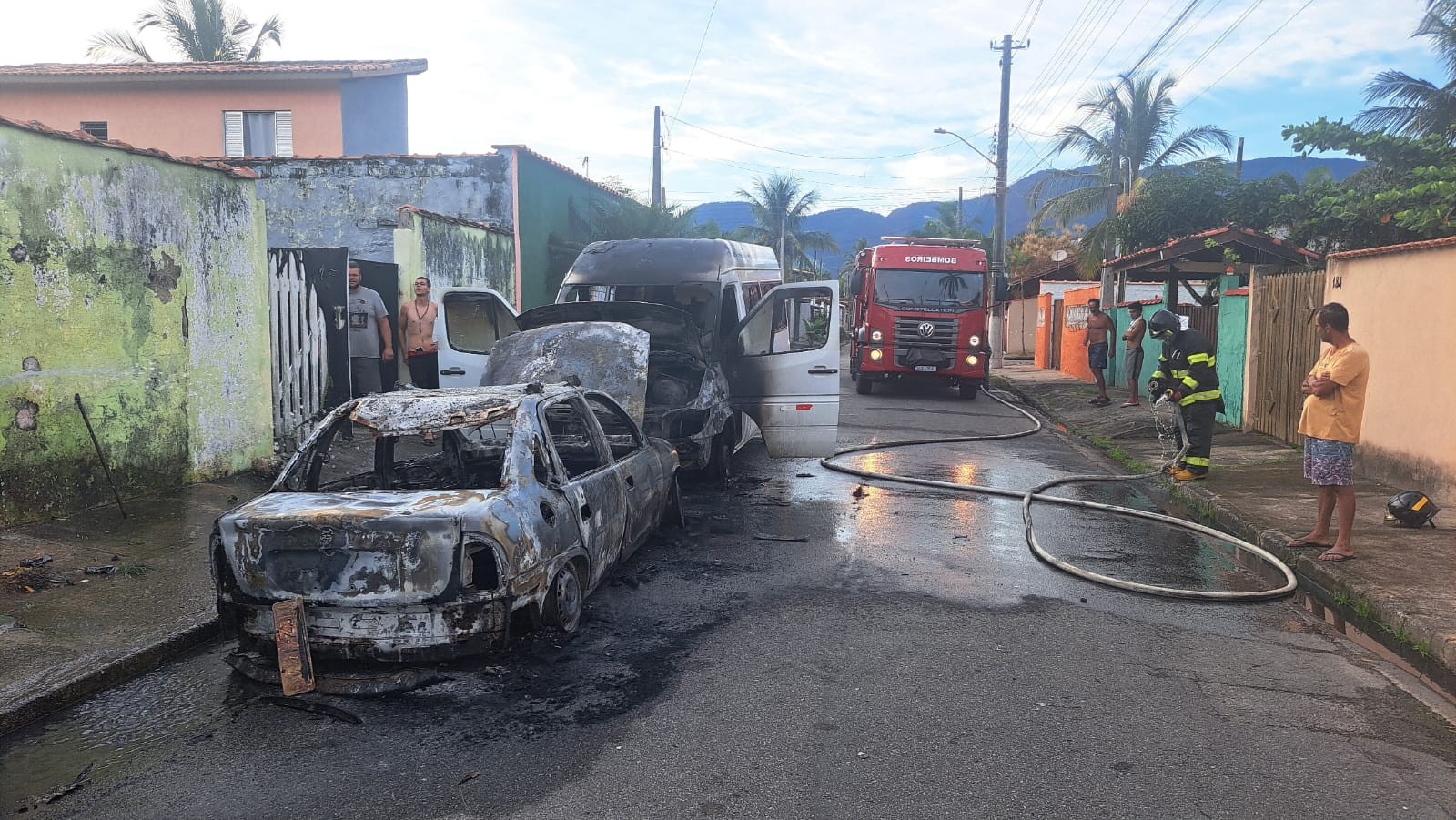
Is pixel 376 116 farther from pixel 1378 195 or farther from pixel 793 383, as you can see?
pixel 1378 195

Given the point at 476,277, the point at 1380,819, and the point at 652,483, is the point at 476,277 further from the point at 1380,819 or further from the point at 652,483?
the point at 1380,819

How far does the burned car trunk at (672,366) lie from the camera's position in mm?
8562

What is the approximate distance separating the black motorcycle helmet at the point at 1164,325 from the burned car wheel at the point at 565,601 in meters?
6.55

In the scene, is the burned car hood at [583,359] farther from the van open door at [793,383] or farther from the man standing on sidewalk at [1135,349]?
the man standing on sidewalk at [1135,349]

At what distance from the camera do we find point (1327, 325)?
653 centimetres

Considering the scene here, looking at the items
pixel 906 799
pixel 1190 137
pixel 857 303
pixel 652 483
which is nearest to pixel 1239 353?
pixel 857 303

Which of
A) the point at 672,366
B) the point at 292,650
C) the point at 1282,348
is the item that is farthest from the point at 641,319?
the point at 1282,348

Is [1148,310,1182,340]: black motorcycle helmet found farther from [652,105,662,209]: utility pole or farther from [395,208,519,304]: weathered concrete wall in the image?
[652,105,662,209]: utility pole

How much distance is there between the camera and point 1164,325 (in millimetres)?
9469

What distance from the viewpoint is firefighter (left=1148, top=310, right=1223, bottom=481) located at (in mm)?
9320

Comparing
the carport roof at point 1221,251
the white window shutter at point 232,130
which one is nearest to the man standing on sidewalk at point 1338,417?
the carport roof at point 1221,251

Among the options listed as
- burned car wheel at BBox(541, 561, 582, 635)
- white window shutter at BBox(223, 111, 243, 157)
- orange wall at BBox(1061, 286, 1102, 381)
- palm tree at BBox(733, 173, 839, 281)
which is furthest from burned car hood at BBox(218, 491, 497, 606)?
palm tree at BBox(733, 173, 839, 281)

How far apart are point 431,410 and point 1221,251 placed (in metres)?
14.3

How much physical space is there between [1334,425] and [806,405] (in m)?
4.42
